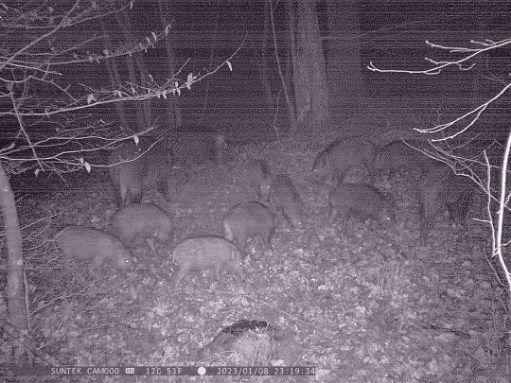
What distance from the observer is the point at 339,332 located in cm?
531

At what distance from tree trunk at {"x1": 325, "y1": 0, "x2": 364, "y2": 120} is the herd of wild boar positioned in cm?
363

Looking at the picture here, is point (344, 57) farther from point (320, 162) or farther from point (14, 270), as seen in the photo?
point (14, 270)

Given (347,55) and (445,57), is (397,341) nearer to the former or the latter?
(347,55)

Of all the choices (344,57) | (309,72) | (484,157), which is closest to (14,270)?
(484,157)

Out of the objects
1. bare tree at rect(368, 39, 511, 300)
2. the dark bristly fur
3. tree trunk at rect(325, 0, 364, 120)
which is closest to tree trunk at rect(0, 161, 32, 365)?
bare tree at rect(368, 39, 511, 300)

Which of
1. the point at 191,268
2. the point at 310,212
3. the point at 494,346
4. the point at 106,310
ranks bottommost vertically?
the point at 494,346

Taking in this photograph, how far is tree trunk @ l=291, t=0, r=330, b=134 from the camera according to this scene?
11219 mm

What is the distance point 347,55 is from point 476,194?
648 cm

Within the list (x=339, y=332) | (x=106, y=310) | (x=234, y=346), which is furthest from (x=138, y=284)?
(x=339, y=332)

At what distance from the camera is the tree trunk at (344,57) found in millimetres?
12501

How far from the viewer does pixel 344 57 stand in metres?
12.7

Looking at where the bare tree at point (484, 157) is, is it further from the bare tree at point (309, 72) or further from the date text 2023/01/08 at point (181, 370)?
the bare tree at point (309, 72)

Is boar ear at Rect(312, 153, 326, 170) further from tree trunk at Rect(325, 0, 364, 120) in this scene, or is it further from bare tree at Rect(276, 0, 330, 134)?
tree trunk at Rect(325, 0, 364, 120)

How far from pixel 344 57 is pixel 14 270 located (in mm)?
10899
